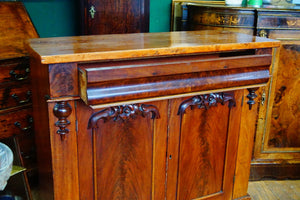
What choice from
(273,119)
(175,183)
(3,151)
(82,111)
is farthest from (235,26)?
(3,151)

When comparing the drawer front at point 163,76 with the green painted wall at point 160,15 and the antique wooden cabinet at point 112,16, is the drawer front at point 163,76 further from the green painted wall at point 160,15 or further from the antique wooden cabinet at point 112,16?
the green painted wall at point 160,15

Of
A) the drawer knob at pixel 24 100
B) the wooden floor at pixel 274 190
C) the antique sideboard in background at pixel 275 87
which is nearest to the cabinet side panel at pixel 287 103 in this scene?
the antique sideboard in background at pixel 275 87

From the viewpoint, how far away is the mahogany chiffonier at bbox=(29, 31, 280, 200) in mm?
1530

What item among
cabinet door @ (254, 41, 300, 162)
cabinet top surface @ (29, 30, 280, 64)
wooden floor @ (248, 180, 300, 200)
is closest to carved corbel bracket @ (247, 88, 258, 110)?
cabinet top surface @ (29, 30, 280, 64)

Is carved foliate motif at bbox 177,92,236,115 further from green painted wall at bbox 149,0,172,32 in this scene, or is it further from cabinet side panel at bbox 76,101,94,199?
green painted wall at bbox 149,0,172,32

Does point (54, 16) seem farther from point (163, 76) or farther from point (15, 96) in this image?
point (163, 76)

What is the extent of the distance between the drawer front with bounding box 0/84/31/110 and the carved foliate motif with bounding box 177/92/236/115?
1.14m

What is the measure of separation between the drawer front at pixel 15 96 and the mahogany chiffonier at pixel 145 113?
1.66 feet

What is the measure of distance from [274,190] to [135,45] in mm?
1760

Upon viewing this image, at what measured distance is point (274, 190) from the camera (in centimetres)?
274

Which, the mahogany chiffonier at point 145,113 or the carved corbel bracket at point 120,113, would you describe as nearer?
the mahogany chiffonier at point 145,113

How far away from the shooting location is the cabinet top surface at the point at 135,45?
1.51m

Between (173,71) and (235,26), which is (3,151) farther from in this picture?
(235,26)

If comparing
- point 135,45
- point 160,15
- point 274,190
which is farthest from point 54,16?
point 274,190
